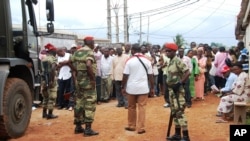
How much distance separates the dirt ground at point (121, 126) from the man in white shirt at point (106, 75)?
3.59 feet

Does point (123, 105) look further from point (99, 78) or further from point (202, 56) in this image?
point (202, 56)

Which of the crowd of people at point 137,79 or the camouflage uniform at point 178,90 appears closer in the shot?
the camouflage uniform at point 178,90

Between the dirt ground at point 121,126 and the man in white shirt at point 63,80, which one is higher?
the man in white shirt at point 63,80

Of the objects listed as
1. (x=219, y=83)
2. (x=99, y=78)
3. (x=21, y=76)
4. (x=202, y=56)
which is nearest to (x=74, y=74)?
(x=21, y=76)

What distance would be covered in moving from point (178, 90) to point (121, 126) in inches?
81.3

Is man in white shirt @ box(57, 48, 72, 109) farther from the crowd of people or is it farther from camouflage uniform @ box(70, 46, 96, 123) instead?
camouflage uniform @ box(70, 46, 96, 123)

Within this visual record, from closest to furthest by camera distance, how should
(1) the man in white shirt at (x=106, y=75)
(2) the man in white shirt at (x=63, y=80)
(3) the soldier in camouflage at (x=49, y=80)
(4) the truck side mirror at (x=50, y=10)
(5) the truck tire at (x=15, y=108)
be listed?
(5) the truck tire at (x=15, y=108) < (4) the truck side mirror at (x=50, y=10) < (3) the soldier in camouflage at (x=49, y=80) < (2) the man in white shirt at (x=63, y=80) < (1) the man in white shirt at (x=106, y=75)

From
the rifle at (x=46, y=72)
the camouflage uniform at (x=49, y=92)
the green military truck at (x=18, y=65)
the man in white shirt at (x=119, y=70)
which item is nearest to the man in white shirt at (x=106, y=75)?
the man in white shirt at (x=119, y=70)

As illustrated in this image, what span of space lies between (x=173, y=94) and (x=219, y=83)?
6.68 metres

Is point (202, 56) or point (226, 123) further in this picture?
point (202, 56)

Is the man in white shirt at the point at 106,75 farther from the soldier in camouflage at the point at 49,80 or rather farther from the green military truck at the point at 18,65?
the green military truck at the point at 18,65

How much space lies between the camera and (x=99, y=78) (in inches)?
468

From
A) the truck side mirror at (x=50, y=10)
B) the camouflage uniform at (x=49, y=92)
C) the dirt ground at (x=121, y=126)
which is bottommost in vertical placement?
the dirt ground at (x=121, y=126)

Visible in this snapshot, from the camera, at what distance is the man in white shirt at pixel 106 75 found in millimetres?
11781
